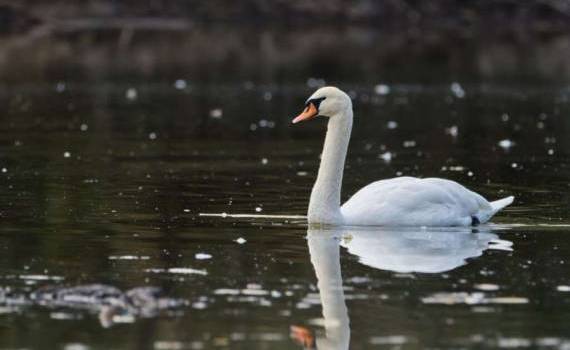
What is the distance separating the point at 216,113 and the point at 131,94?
429cm

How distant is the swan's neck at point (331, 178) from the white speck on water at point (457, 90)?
644 inches

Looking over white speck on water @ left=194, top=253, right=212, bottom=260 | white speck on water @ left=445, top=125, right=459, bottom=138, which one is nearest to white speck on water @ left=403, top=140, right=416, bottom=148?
white speck on water @ left=445, top=125, right=459, bottom=138

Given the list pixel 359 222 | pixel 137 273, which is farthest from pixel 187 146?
pixel 137 273

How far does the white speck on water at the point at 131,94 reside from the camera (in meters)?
27.9

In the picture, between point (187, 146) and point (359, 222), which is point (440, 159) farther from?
point (359, 222)

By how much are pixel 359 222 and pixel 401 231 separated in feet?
1.16

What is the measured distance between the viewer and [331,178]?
12.1m

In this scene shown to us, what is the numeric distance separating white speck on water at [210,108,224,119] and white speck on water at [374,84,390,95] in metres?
4.96

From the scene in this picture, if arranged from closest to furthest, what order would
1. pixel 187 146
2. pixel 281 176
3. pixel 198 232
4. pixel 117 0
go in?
pixel 198 232, pixel 281 176, pixel 187 146, pixel 117 0

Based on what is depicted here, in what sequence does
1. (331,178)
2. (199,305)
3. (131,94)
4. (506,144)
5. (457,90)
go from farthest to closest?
(457,90) → (131,94) → (506,144) → (331,178) → (199,305)

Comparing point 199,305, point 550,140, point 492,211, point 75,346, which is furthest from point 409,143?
Answer: point 75,346

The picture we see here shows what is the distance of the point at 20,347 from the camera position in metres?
7.62

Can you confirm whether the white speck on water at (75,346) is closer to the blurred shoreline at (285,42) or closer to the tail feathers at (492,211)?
the tail feathers at (492,211)

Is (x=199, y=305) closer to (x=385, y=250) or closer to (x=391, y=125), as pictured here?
(x=385, y=250)
